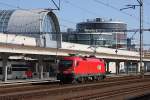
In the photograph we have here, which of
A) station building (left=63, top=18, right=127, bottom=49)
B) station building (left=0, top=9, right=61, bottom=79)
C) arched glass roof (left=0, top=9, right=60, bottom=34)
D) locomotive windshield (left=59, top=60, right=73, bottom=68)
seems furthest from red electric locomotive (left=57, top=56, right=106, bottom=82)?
station building (left=63, top=18, right=127, bottom=49)

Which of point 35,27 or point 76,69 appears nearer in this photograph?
point 76,69

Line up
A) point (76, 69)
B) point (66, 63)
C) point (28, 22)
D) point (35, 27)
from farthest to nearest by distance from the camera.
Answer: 1. point (28, 22)
2. point (35, 27)
3. point (66, 63)
4. point (76, 69)

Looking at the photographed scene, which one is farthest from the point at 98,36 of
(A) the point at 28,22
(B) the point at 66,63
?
(B) the point at 66,63

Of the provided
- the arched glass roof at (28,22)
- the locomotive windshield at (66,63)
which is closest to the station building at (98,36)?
the arched glass roof at (28,22)

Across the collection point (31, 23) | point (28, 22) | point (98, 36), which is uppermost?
point (28, 22)

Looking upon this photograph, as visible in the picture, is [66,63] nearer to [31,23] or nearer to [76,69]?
[76,69]

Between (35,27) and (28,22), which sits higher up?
(28,22)

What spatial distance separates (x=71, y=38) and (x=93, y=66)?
9370 centimetres

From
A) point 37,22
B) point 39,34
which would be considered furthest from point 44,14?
point 39,34

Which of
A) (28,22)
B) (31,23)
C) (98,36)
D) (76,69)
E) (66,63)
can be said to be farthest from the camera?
(98,36)

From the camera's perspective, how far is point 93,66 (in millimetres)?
57188

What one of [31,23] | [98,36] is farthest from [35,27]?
[98,36]

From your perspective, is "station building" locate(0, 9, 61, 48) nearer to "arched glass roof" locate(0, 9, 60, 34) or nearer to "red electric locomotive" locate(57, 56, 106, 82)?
"arched glass roof" locate(0, 9, 60, 34)

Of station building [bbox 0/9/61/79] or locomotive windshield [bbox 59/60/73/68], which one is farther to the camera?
station building [bbox 0/9/61/79]
